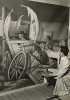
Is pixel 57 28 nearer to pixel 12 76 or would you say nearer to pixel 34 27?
pixel 34 27

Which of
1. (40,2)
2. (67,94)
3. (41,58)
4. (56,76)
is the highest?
(40,2)

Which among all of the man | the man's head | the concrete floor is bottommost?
the concrete floor

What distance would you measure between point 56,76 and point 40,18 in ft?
3.79

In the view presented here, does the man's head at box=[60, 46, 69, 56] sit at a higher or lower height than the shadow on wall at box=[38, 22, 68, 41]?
lower

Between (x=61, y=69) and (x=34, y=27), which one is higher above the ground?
(x=34, y=27)

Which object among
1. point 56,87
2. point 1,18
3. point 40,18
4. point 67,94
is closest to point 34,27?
point 40,18

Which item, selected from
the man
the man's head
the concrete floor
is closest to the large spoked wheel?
the concrete floor

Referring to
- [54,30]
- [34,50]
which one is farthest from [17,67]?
[54,30]

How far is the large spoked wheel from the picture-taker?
265 cm

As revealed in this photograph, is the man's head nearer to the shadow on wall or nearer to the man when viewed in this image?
the man

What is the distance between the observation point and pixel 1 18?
246cm

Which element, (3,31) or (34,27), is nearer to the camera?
(3,31)

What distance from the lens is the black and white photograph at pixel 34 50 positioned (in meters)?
2.57

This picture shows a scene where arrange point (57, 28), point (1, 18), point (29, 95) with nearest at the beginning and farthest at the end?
point (1, 18)
point (29, 95)
point (57, 28)
